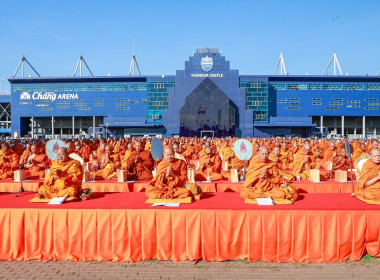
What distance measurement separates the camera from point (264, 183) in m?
5.98

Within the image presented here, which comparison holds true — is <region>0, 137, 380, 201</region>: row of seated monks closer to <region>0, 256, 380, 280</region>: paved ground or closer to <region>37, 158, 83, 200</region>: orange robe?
<region>37, 158, 83, 200</region>: orange robe

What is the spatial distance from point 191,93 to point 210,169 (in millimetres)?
42222

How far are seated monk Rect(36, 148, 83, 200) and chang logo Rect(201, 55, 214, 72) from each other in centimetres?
5075

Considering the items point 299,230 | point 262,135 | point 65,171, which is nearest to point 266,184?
point 299,230

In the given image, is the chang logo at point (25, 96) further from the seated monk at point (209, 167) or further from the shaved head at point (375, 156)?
the shaved head at point (375, 156)

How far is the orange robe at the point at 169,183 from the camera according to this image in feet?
19.4

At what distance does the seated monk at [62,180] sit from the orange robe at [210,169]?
3785 millimetres

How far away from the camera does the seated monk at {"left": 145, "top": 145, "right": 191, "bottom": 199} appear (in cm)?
591

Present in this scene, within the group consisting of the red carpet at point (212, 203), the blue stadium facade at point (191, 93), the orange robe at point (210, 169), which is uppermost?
the blue stadium facade at point (191, 93)

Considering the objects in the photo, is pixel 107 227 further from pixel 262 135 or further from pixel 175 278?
pixel 262 135

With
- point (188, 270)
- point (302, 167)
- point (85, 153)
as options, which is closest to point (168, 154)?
point (188, 270)

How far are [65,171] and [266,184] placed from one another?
3.94 m

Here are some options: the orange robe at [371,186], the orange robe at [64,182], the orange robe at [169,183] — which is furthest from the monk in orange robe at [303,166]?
the orange robe at [64,182]

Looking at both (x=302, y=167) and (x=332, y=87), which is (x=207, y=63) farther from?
(x=302, y=167)
